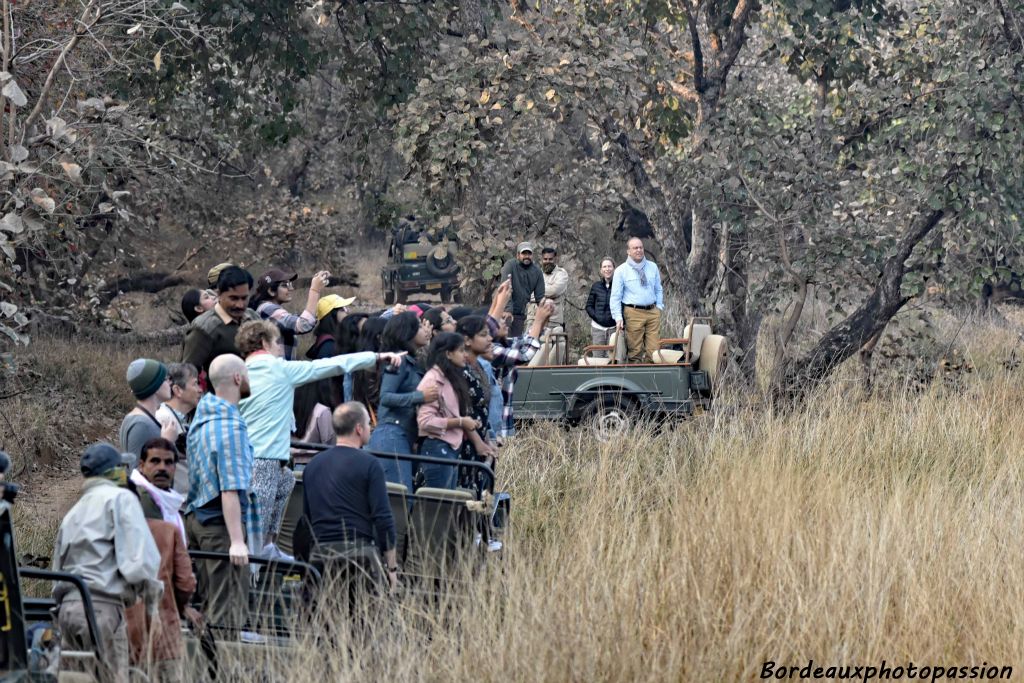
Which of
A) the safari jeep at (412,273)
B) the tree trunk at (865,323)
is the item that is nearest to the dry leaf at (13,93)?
the tree trunk at (865,323)

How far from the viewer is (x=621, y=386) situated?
1208 centimetres

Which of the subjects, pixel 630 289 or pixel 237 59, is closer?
pixel 630 289

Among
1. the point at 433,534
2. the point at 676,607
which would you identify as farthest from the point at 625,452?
the point at 676,607

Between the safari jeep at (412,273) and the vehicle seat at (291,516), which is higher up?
the safari jeep at (412,273)

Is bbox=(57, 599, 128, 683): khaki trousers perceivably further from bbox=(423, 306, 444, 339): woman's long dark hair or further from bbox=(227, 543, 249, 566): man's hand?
bbox=(423, 306, 444, 339): woman's long dark hair

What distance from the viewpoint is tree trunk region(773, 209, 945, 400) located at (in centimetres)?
1394

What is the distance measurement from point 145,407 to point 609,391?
593 cm

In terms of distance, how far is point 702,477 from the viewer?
8891 mm

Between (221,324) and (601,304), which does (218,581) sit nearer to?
(221,324)

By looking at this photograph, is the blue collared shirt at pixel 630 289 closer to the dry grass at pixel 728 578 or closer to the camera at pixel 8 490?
the dry grass at pixel 728 578

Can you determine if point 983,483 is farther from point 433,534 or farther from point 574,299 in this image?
point 574,299

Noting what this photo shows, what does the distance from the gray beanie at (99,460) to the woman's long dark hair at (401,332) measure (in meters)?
2.88

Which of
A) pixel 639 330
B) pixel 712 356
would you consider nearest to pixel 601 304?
pixel 639 330

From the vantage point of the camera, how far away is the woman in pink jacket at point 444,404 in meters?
8.18
